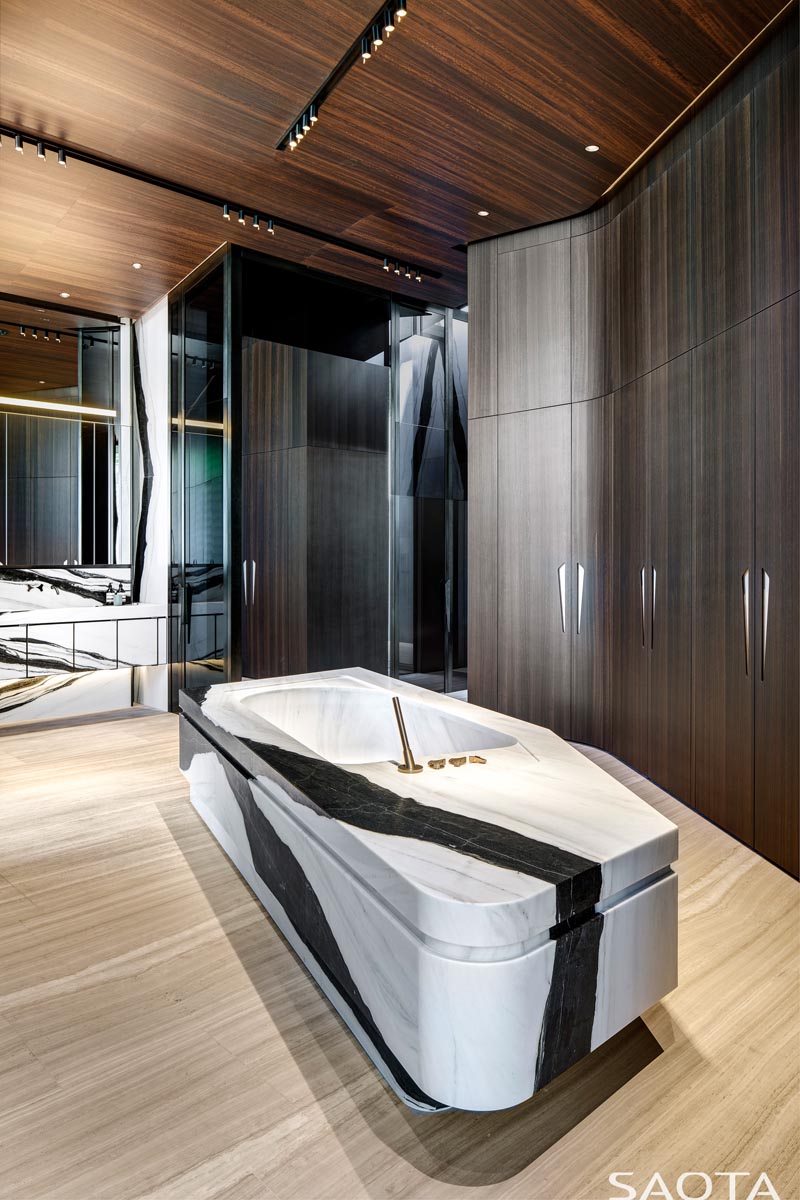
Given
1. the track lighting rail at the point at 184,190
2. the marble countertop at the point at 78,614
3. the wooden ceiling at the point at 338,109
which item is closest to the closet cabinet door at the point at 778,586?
the wooden ceiling at the point at 338,109

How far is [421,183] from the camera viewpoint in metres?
3.66

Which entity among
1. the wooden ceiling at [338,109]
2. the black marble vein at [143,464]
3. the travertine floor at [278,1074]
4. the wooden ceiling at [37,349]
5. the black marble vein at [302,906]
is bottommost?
the travertine floor at [278,1074]

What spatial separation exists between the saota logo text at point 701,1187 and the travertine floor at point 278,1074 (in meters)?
0.01

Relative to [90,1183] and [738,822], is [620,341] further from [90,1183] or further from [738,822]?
[90,1183]

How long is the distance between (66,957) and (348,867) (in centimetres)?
103

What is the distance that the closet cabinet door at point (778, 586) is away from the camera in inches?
94.6

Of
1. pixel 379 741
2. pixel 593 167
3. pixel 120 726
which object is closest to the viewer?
pixel 379 741

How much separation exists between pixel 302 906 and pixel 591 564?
263cm

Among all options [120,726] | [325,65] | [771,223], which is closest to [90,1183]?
[771,223]

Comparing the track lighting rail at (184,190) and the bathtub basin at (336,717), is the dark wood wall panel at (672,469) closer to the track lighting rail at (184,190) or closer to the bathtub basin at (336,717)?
the track lighting rail at (184,190)

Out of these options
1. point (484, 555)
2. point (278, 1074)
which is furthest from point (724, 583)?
point (278, 1074)

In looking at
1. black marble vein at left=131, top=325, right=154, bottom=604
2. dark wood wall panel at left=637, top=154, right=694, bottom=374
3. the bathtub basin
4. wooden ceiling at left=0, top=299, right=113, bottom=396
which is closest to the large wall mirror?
wooden ceiling at left=0, top=299, right=113, bottom=396

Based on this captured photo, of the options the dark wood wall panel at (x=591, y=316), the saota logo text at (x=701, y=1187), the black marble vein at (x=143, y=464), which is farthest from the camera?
the black marble vein at (x=143, y=464)

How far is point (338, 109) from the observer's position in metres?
3.02
